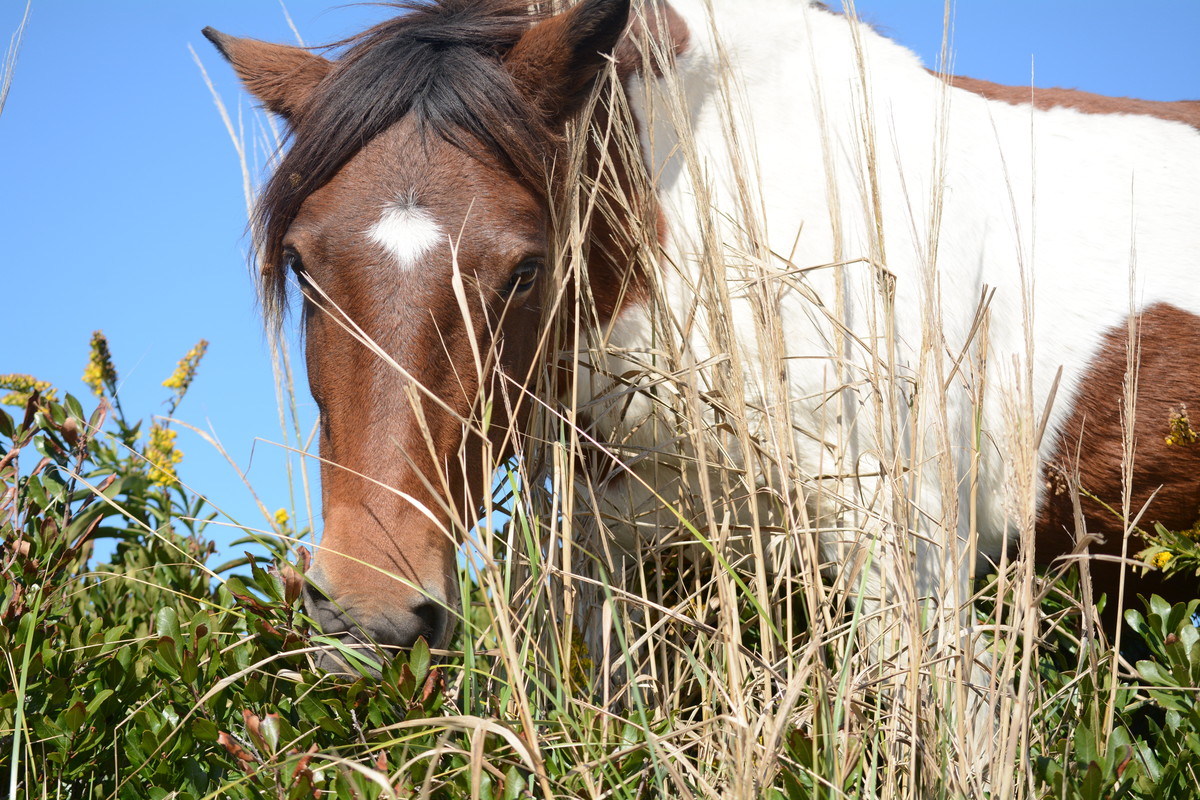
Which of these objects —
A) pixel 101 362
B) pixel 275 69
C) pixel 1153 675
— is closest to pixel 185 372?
pixel 101 362

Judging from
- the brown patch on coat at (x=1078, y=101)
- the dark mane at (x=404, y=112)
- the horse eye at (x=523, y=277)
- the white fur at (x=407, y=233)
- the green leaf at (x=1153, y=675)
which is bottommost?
the green leaf at (x=1153, y=675)

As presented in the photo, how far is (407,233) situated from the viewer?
1.66m

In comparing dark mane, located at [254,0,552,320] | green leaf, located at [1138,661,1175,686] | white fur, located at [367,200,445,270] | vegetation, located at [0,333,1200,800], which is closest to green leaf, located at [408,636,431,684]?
vegetation, located at [0,333,1200,800]

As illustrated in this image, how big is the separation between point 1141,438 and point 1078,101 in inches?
42.8

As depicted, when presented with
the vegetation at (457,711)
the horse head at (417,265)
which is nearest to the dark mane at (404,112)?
the horse head at (417,265)

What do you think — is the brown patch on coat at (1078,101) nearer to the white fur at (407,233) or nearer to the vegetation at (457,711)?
the vegetation at (457,711)

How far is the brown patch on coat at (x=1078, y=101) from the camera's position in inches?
107

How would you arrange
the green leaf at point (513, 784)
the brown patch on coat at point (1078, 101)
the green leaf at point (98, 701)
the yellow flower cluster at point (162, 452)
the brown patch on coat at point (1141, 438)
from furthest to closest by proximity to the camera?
1. the yellow flower cluster at point (162, 452)
2. the brown patch on coat at point (1078, 101)
3. the brown patch on coat at point (1141, 438)
4. the green leaf at point (98, 701)
5. the green leaf at point (513, 784)

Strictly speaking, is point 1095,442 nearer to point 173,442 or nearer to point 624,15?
point 624,15

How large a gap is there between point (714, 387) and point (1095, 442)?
1309 millimetres

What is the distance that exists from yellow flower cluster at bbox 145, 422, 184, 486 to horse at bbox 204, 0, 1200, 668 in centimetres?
129

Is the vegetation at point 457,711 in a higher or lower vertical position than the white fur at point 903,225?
lower

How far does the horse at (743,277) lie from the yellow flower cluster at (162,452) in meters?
1.29

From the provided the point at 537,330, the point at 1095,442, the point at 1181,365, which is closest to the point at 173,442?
the point at 537,330
